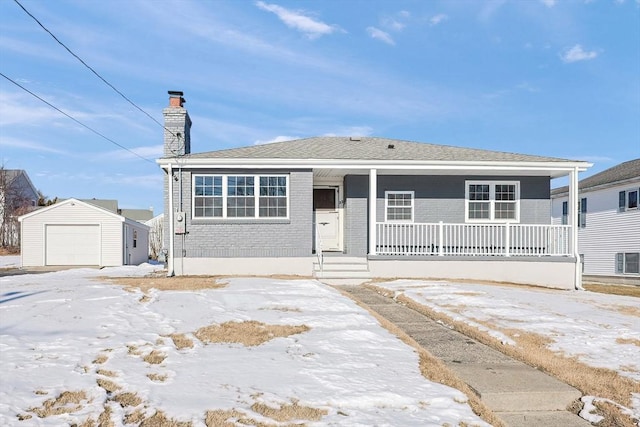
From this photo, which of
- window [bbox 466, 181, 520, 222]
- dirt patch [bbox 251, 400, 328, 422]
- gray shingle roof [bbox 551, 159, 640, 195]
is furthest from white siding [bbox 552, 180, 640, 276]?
dirt patch [bbox 251, 400, 328, 422]

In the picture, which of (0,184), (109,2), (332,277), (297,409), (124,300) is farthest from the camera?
(0,184)

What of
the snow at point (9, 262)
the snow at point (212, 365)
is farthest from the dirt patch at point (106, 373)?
the snow at point (9, 262)

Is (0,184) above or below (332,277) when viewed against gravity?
above

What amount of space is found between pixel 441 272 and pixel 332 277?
11.4 ft

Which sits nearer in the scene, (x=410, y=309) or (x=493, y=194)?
(x=410, y=309)

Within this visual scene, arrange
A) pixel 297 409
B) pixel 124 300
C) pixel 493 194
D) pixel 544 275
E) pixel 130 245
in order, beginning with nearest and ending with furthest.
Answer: pixel 297 409 < pixel 124 300 < pixel 544 275 < pixel 493 194 < pixel 130 245

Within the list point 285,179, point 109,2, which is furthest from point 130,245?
point 109,2

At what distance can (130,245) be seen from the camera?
24.5m

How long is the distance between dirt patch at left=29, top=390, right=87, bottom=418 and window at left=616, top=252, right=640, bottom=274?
2667 cm

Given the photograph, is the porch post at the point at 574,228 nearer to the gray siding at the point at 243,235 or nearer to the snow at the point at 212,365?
the gray siding at the point at 243,235

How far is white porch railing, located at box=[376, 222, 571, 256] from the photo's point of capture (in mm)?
13633

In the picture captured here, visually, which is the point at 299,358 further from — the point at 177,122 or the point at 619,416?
the point at 177,122

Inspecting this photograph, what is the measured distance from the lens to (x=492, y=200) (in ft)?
48.1

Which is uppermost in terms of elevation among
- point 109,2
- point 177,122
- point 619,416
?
point 109,2
